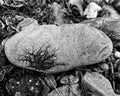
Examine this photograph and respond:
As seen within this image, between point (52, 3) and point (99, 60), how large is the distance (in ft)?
6.20

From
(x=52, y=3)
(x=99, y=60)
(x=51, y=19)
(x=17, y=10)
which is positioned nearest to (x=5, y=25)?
(x=17, y=10)

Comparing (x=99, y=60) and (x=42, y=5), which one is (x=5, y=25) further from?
(x=99, y=60)

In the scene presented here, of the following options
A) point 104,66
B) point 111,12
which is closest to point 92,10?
point 111,12

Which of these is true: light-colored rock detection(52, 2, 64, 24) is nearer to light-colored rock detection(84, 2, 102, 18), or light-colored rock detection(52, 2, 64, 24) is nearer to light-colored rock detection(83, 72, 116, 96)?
light-colored rock detection(84, 2, 102, 18)

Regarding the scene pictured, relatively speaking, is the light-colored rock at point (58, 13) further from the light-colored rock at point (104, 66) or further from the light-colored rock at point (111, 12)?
the light-colored rock at point (104, 66)

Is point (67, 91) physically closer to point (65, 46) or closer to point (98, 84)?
point (98, 84)

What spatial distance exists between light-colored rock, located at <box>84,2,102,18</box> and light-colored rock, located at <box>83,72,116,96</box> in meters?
1.42

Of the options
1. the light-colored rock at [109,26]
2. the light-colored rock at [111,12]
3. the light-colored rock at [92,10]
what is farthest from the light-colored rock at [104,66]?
the light-colored rock at [111,12]

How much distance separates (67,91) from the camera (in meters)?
2.85

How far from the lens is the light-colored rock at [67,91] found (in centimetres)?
282

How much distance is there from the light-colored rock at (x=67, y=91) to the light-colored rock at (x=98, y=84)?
18cm

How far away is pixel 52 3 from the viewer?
166 inches

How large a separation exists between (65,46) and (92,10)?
4.77ft

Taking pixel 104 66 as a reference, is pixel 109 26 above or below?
above
